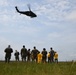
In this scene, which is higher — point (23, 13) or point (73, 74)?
point (23, 13)

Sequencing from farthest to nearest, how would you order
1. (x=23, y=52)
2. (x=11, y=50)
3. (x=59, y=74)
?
(x=23, y=52) → (x=11, y=50) → (x=59, y=74)

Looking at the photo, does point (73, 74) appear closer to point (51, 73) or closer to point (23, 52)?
point (51, 73)

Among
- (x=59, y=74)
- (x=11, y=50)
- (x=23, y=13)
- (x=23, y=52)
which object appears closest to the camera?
(x=59, y=74)

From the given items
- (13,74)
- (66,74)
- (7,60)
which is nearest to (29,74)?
(13,74)

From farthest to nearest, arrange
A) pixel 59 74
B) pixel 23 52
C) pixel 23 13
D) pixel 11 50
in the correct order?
pixel 23 13, pixel 23 52, pixel 11 50, pixel 59 74

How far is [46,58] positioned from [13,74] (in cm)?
1828

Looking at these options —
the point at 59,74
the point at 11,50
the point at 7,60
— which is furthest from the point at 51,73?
the point at 7,60

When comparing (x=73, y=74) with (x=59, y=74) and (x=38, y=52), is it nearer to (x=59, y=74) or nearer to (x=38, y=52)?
(x=59, y=74)

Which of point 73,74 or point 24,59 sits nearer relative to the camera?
point 73,74

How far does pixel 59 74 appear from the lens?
48.7 ft

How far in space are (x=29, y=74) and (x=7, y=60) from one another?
16609 mm

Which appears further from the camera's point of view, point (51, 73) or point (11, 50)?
point (11, 50)

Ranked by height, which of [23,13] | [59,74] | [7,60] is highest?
[23,13]

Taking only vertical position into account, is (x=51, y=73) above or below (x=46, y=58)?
below
